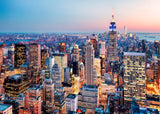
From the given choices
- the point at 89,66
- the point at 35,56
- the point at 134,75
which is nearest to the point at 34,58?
the point at 35,56

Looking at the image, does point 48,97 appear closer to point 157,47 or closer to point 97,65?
point 157,47

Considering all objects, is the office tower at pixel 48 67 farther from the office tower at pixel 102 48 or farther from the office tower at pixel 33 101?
the office tower at pixel 102 48

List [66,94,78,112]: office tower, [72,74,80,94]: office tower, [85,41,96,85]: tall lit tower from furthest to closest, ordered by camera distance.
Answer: [85,41,96,85]: tall lit tower < [72,74,80,94]: office tower < [66,94,78,112]: office tower

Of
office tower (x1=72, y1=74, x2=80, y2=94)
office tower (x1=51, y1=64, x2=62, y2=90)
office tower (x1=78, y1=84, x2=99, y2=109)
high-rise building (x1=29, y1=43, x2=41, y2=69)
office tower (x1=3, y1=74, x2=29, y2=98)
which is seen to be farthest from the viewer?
high-rise building (x1=29, y1=43, x2=41, y2=69)

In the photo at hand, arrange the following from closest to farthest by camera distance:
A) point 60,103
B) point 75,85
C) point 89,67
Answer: point 60,103, point 75,85, point 89,67

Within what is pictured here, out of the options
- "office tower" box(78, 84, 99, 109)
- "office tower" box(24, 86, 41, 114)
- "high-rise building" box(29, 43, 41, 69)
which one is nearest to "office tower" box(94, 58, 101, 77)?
"office tower" box(78, 84, 99, 109)

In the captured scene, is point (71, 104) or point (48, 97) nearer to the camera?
point (48, 97)

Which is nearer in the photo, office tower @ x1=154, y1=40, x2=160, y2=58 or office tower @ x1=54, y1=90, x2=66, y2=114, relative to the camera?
office tower @ x1=154, y1=40, x2=160, y2=58

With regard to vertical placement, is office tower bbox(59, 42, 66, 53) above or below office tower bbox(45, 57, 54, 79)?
above

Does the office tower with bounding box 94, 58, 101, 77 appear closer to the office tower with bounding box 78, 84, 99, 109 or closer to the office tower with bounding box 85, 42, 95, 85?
the office tower with bounding box 85, 42, 95, 85
